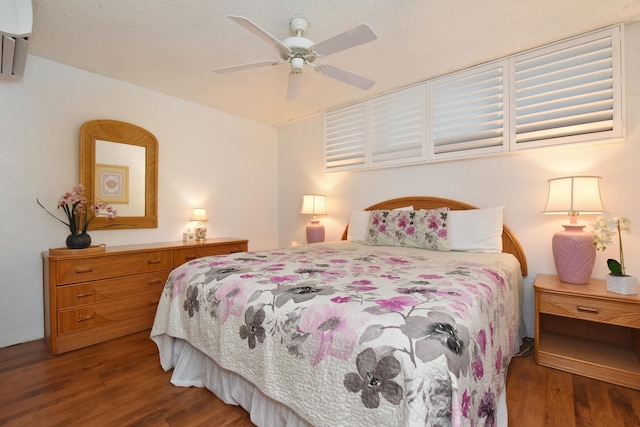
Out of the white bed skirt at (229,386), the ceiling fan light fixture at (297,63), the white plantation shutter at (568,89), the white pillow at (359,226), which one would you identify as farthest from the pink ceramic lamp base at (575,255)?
the ceiling fan light fixture at (297,63)

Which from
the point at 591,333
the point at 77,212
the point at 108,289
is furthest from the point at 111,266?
the point at 591,333

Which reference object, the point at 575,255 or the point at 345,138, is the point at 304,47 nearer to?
the point at 345,138

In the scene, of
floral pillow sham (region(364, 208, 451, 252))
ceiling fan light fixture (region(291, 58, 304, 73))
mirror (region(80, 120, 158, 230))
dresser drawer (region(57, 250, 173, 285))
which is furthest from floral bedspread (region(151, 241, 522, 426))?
mirror (region(80, 120, 158, 230))

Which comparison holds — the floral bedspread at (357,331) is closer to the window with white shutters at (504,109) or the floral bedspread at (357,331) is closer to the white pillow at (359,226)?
the white pillow at (359,226)

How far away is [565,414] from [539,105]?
84.4 inches

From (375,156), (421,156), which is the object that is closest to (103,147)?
(375,156)

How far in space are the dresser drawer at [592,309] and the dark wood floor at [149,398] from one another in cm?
38

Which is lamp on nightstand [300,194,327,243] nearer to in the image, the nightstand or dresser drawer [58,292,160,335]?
dresser drawer [58,292,160,335]

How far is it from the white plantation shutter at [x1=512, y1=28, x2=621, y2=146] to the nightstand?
115 centimetres

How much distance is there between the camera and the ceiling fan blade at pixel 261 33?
1.41 metres

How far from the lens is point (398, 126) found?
3.14 m

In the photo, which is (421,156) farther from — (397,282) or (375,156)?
(397,282)

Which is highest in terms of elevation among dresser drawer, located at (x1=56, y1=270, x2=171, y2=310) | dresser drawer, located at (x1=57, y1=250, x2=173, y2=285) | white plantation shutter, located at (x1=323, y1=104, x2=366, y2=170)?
white plantation shutter, located at (x1=323, y1=104, x2=366, y2=170)

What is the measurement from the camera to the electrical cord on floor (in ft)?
6.92
